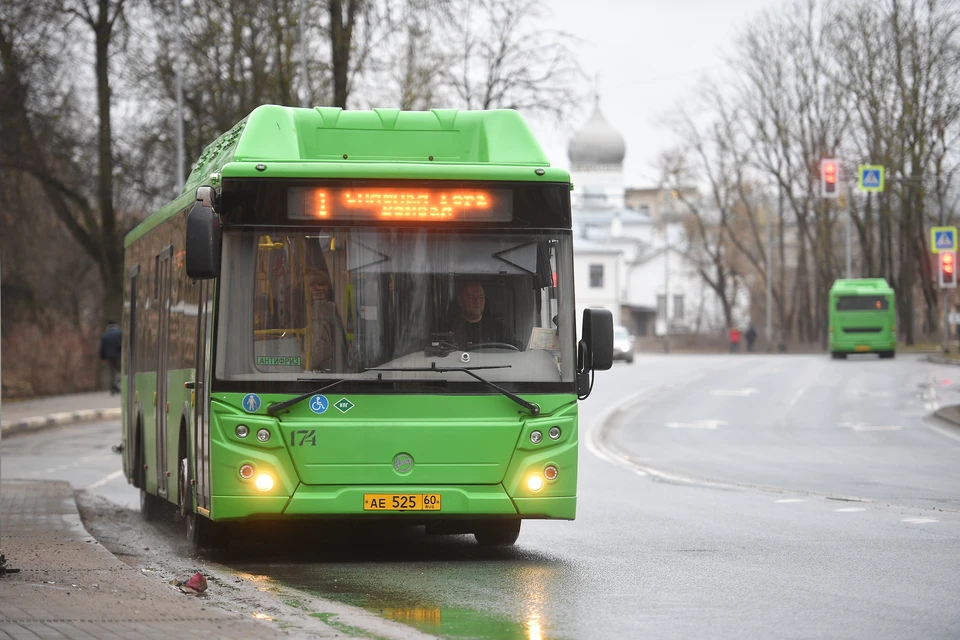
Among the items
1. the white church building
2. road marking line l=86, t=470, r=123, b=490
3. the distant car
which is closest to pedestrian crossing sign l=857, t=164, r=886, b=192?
the distant car

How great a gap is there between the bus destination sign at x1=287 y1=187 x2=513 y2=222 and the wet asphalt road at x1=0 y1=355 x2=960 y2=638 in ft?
7.57

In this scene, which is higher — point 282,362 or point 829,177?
point 829,177

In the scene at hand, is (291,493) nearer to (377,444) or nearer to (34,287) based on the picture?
(377,444)

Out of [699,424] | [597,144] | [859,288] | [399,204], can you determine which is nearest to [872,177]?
[859,288]

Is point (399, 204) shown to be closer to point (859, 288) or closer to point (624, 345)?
point (624, 345)

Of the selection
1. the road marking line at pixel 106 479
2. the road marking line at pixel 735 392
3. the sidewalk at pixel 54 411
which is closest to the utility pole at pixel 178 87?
the sidewalk at pixel 54 411

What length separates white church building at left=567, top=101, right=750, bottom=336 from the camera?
123m

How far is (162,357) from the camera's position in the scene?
13594 mm

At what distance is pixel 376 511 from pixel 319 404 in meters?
0.78

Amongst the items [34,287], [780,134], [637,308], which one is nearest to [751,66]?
[780,134]

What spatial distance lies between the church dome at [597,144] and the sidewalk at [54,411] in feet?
281

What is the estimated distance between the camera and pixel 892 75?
61188 millimetres

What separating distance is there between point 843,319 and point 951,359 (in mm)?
8779

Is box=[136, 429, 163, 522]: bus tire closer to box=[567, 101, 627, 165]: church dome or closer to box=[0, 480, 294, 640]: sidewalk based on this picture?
box=[0, 480, 294, 640]: sidewalk
